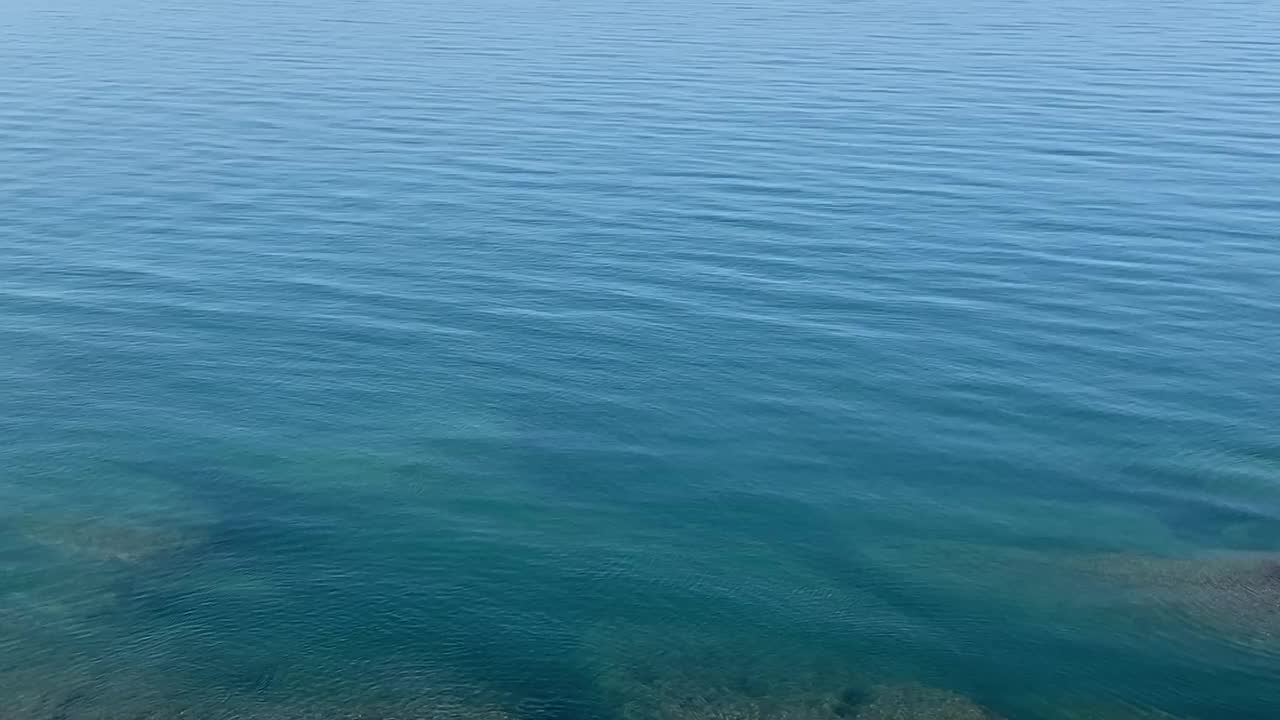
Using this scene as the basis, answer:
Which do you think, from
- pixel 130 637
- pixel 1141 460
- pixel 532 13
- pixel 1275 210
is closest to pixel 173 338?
pixel 130 637

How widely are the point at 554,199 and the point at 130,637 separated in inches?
1292

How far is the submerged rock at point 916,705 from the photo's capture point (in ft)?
89.7

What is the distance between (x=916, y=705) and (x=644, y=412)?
Result: 14.7 m

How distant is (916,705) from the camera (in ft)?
90.6

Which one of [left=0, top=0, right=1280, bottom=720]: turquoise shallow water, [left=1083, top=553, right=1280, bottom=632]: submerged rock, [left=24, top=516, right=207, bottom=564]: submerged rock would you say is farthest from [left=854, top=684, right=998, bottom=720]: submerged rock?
[left=24, top=516, right=207, bottom=564]: submerged rock

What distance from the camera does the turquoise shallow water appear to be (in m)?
29.0

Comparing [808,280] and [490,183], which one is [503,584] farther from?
[490,183]

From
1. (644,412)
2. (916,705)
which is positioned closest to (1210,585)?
(916,705)

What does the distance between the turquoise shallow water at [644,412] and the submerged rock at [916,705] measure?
0.08 meters

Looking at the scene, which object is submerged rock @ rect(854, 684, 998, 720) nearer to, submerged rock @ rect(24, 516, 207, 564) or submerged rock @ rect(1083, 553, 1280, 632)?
submerged rock @ rect(1083, 553, 1280, 632)

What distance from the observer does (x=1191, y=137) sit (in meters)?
67.4

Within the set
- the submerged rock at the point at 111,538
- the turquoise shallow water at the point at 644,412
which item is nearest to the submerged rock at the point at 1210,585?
the turquoise shallow water at the point at 644,412

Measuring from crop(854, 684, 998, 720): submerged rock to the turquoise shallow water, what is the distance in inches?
3.0

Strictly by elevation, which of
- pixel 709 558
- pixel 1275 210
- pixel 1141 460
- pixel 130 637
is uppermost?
pixel 1275 210
